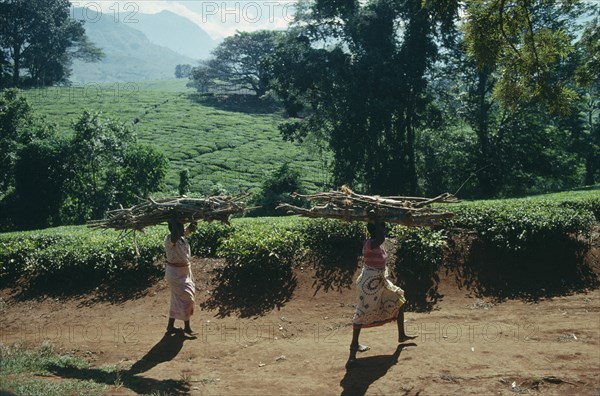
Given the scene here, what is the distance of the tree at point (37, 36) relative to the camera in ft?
183

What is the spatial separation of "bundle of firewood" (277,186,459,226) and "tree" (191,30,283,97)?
207 feet

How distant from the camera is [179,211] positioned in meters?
7.98

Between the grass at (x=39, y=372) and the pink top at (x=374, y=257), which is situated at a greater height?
the pink top at (x=374, y=257)

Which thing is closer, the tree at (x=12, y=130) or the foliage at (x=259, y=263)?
the foliage at (x=259, y=263)

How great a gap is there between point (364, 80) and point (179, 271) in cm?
1619

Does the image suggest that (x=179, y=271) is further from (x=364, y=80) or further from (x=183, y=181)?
(x=183, y=181)

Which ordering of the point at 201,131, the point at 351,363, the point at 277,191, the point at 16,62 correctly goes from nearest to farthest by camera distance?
the point at 351,363
the point at 277,191
the point at 201,131
the point at 16,62

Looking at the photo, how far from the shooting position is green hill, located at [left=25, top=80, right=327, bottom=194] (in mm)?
38406

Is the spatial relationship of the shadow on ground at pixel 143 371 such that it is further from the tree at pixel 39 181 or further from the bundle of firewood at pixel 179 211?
the tree at pixel 39 181

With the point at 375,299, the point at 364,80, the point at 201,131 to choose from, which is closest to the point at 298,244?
the point at 375,299

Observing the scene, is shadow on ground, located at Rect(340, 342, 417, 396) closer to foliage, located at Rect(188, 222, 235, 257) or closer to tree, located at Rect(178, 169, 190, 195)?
foliage, located at Rect(188, 222, 235, 257)

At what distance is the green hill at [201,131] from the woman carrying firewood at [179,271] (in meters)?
20.8

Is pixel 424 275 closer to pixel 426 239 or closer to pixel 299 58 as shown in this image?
pixel 426 239

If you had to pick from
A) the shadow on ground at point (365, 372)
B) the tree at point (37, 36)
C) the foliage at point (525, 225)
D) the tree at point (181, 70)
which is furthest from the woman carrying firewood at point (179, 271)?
the tree at point (181, 70)
